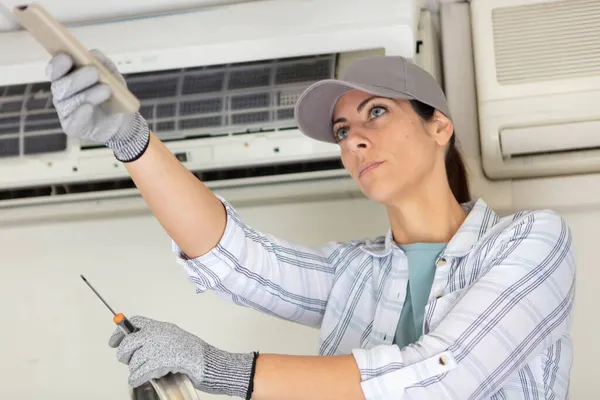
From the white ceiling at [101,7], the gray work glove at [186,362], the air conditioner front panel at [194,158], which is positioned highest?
the white ceiling at [101,7]

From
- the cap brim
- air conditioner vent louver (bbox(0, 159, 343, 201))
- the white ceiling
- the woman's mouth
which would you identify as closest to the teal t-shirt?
the woman's mouth

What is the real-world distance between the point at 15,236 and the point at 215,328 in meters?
0.52

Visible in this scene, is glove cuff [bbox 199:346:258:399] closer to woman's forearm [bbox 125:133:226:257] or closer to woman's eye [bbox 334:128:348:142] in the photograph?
woman's forearm [bbox 125:133:226:257]

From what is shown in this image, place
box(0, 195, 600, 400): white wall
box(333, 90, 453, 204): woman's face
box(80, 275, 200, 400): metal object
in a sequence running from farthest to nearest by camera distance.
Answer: box(0, 195, 600, 400): white wall, box(333, 90, 453, 204): woman's face, box(80, 275, 200, 400): metal object

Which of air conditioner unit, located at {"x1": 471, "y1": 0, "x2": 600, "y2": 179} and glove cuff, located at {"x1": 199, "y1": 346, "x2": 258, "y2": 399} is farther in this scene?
air conditioner unit, located at {"x1": 471, "y1": 0, "x2": 600, "y2": 179}

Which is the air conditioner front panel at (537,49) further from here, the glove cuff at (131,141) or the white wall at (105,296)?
the glove cuff at (131,141)

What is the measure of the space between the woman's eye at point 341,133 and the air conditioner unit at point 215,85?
12cm

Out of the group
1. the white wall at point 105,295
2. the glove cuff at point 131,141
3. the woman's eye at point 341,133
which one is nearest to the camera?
the glove cuff at point 131,141

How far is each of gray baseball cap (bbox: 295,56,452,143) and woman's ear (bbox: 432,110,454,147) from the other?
1cm

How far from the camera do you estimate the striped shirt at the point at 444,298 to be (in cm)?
93

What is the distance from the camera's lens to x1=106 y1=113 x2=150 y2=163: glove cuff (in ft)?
3.47

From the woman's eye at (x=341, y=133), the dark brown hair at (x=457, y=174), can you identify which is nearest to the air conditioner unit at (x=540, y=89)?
the dark brown hair at (x=457, y=174)

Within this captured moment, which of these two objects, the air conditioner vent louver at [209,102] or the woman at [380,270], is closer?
the woman at [380,270]

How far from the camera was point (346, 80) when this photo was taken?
1226 millimetres
